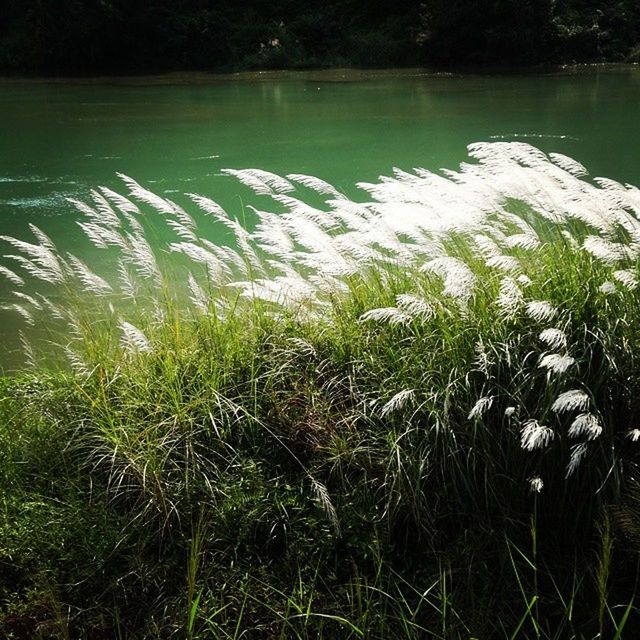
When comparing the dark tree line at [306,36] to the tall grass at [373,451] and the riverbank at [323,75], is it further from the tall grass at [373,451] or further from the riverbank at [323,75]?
the tall grass at [373,451]

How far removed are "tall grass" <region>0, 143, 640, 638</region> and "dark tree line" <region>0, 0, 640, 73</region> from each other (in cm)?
1920

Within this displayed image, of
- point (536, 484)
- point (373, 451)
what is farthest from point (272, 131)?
point (536, 484)

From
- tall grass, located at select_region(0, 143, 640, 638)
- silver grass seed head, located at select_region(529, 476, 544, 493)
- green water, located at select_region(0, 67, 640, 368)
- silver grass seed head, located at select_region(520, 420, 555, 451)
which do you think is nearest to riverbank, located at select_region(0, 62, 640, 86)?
green water, located at select_region(0, 67, 640, 368)

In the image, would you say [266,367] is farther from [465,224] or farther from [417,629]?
[417,629]

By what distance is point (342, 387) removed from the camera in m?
2.87

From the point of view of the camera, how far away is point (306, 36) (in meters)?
24.2

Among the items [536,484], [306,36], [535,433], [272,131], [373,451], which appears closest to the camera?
[535,433]

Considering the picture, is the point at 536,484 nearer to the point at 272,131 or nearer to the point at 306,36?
the point at 272,131

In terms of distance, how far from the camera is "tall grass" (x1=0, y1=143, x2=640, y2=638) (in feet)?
7.84

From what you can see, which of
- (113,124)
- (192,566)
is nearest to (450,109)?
(113,124)

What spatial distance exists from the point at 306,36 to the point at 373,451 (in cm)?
2313

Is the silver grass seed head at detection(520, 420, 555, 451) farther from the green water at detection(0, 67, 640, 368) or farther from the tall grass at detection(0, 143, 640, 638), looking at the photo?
the green water at detection(0, 67, 640, 368)

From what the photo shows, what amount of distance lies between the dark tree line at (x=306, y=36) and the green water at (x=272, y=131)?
3397 millimetres

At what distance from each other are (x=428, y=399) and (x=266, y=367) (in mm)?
609
